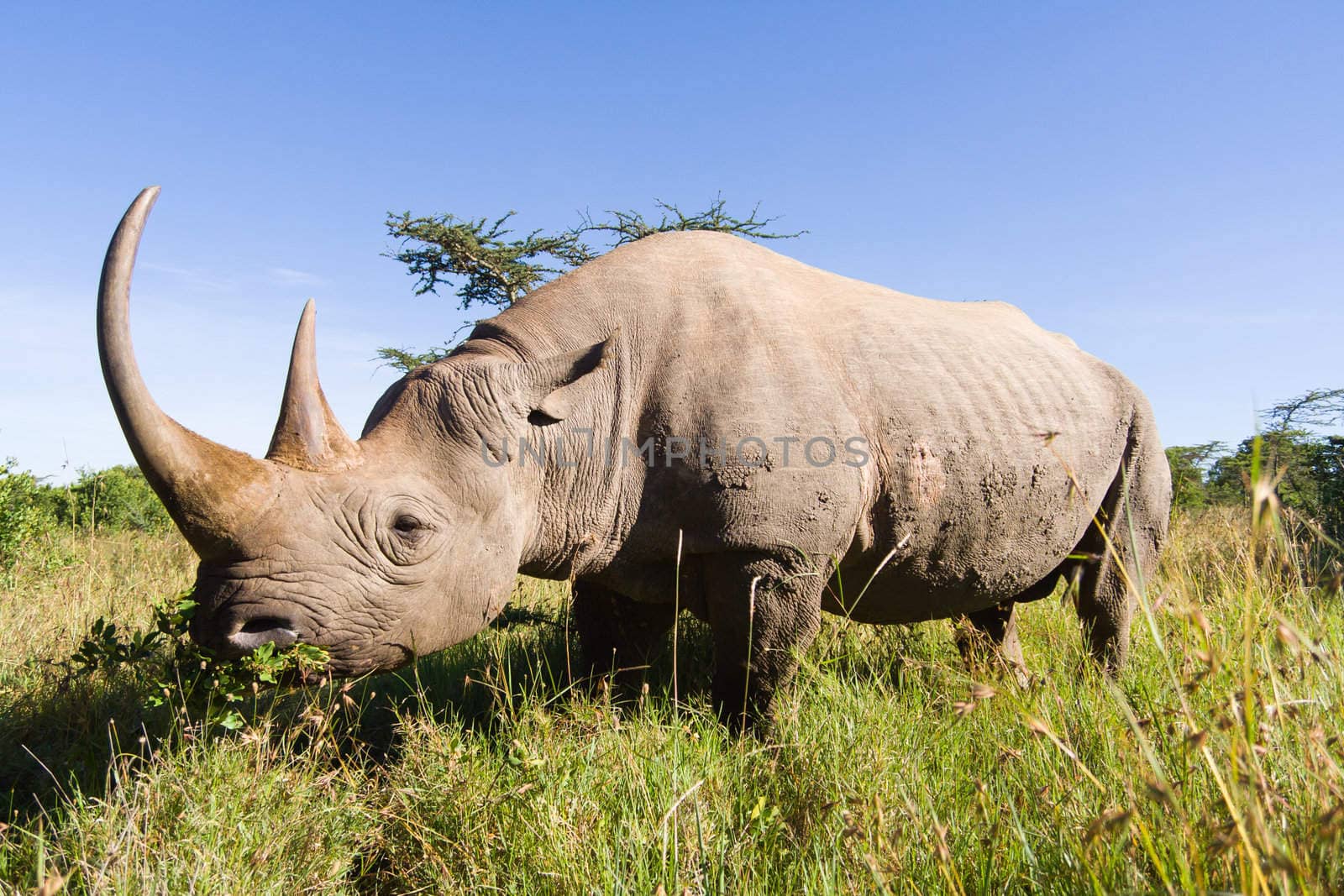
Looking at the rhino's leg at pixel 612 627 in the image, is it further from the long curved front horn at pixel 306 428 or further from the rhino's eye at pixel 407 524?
the long curved front horn at pixel 306 428

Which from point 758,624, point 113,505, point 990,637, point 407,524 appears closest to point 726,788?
point 758,624

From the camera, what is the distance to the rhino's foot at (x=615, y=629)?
4.23m

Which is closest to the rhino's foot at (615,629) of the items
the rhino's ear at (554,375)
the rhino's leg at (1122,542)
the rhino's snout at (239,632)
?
the rhino's ear at (554,375)

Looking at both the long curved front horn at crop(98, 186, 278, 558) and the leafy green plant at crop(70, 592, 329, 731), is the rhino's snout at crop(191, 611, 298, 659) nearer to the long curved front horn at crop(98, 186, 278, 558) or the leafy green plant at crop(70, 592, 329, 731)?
the leafy green plant at crop(70, 592, 329, 731)

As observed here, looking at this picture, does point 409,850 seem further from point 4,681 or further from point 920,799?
point 4,681

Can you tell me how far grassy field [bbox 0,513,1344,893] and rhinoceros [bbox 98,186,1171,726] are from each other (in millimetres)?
371

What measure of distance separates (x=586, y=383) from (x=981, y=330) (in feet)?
7.45

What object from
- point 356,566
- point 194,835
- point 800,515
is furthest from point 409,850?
point 800,515

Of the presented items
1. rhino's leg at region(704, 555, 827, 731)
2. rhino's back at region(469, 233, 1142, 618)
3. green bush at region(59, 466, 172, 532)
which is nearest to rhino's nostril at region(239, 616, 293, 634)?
rhino's back at region(469, 233, 1142, 618)

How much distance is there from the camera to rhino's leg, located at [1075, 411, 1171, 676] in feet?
15.3

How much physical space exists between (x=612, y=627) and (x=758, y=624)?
39.4 inches

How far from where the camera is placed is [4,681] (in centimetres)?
439

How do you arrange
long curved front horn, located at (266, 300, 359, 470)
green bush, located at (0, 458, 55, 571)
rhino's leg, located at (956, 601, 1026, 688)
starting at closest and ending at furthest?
long curved front horn, located at (266, 300, 359, 470) < rhino's leg, located at (956, 601, 1026, 688) < green bush, located at (0, 458, 55, 571)

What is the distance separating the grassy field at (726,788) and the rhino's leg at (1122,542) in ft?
1.07
